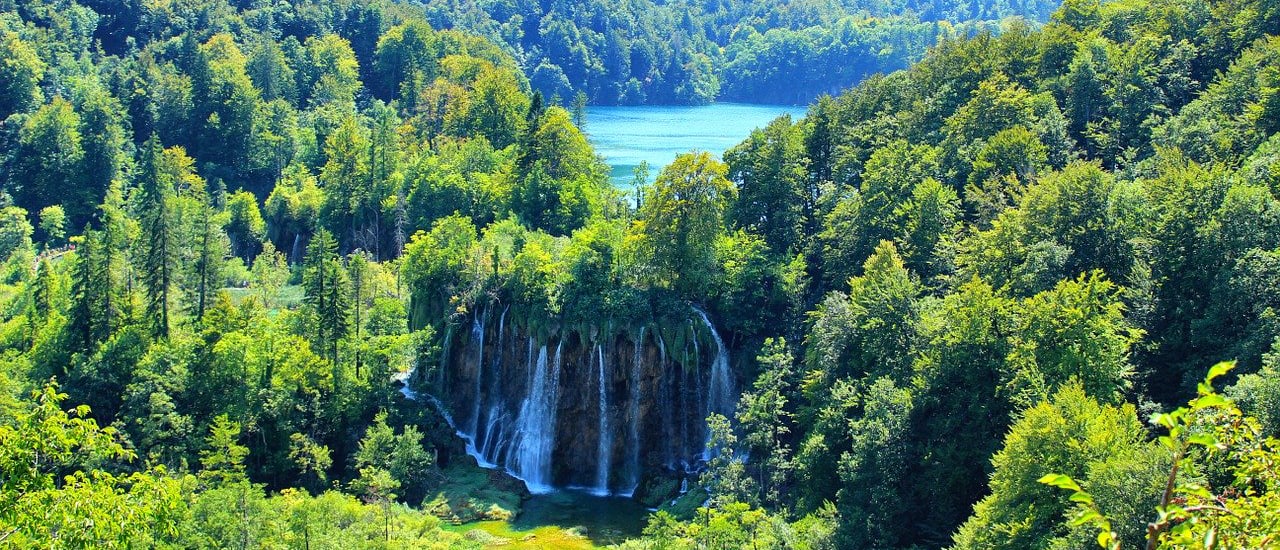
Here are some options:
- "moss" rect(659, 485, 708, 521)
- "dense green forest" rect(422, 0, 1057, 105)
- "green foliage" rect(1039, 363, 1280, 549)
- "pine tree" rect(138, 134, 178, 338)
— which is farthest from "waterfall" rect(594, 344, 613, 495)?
"dense green forest" rect(422, 0, 1057, 105)

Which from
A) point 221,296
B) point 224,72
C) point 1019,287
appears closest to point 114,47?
point 224,72

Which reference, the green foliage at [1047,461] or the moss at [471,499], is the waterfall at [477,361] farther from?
the green foliage at [1047,461]

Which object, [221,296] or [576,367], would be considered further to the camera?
[221,296]

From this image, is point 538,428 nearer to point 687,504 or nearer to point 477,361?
point 477,361

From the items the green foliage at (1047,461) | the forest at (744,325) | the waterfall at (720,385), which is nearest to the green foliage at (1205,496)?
the forest at (744,325)

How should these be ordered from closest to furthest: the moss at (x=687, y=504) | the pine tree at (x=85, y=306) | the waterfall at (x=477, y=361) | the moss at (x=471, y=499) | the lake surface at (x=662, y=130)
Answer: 1. the moss at (x=687, y=504)
2. the moss at (x=471, y=499)
3. the waterfall at (x=477, y=361)
4. the pine tree at (x=85, y=306)
5. the lake surface at (x=662, y=130)

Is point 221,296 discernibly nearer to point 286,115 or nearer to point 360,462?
point 360,462

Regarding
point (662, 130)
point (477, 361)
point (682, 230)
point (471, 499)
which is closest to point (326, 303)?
point (477, 361)
